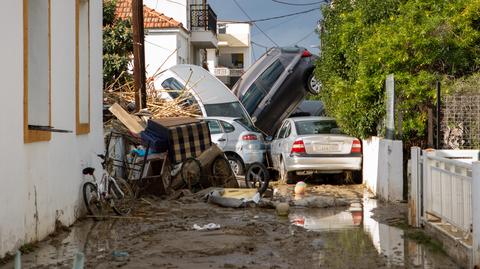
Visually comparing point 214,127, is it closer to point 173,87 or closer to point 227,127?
point 227,127

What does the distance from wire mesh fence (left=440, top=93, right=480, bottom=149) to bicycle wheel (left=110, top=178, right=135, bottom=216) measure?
566 centimetres

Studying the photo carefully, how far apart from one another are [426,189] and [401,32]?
16.6 feet

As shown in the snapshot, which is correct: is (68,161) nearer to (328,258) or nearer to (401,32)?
(328,258)

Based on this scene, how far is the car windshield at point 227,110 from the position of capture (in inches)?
833

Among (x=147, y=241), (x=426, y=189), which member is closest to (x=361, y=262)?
(x=426, y=189)

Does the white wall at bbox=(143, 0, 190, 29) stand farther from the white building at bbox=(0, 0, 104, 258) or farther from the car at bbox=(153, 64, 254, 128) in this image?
the white building at bbox=(0, 0, 104, 258)

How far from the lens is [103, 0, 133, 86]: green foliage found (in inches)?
888

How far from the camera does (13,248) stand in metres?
8.08

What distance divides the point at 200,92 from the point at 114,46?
11.1 ft

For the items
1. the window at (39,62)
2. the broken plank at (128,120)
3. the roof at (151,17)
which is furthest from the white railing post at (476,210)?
the roof at (151,17)

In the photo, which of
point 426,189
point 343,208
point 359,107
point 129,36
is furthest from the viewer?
point 129,36

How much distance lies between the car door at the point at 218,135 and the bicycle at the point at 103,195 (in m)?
6.25

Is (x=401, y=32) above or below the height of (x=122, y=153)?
above

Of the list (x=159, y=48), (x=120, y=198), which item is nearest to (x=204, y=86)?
(x=159, y=48)
